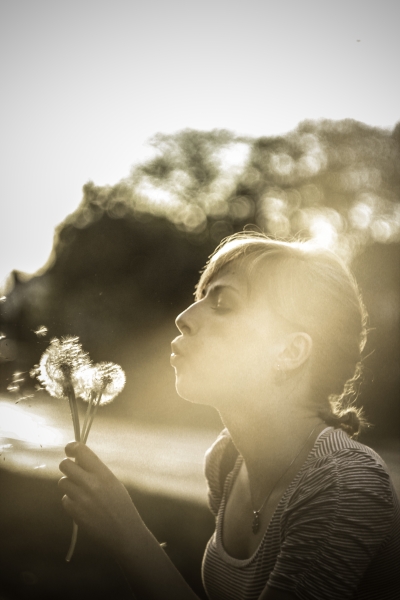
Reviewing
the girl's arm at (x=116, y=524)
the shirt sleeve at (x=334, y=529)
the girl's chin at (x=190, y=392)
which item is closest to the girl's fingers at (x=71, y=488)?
the girl's arm at (x=116, y=524)

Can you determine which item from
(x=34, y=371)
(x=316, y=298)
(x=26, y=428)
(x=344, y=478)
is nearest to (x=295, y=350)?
(x=316, y=298)

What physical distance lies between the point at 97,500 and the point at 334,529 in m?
0.37

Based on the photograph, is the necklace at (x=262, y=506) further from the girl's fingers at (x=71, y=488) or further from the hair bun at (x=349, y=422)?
the girl's fingers at (x=71, y=488)

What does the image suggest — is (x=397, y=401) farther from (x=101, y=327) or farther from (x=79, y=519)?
(x=79, y=519)

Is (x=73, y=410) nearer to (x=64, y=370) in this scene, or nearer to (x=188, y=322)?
(x=64, y=370)

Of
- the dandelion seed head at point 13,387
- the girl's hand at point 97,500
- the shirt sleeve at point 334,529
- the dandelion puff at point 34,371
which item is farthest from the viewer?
the dandelion seed head at point 13,387

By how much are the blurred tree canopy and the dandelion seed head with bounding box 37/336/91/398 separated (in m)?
0.11

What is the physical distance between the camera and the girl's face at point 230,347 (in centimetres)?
79

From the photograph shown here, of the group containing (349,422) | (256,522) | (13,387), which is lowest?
(256,522)

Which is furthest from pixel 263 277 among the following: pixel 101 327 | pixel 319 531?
pixel 101 327

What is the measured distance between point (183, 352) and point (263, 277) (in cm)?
19

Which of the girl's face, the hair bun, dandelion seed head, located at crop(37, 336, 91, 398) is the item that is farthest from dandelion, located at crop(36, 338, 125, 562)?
the hair bun

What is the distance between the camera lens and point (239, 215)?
1.31m

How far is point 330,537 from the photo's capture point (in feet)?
2.08
